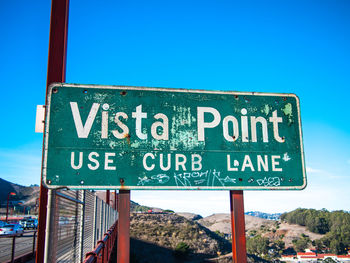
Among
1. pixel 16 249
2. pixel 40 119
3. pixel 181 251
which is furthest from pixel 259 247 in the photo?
pixel 40 119

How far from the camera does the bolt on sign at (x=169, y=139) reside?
2906mm

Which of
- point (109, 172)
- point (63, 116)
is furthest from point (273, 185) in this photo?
point (63, 116)

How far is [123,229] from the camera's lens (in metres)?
2.89

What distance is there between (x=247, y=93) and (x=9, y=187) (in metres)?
156

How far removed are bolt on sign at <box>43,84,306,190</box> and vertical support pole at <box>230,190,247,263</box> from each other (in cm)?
16

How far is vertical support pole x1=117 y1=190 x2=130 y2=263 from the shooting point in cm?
284

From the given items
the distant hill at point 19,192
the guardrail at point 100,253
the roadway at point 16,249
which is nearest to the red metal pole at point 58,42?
the guardrail at point 100,253

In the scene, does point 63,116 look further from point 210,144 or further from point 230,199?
point 230,199

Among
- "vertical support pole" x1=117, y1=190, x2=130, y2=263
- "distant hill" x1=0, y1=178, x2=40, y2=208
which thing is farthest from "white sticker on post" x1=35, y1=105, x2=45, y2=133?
"distant hill" x1=0, y1=178, x2=40, y2=208

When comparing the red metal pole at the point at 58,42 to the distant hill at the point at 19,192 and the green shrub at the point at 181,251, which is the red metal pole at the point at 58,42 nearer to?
the green shrub at the point at 181,251

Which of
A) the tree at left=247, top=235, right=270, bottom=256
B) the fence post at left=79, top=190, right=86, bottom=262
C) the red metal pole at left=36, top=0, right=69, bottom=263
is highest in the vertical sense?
the red metal pole at left=36, top=0, right=69, bottom=263

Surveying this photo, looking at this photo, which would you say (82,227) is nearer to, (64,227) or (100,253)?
(64,227)

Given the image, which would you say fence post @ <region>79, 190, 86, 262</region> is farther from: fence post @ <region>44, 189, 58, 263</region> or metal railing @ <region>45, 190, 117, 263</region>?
fence post @ <region>44, 189, 58, 263</region>

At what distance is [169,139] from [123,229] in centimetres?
90
